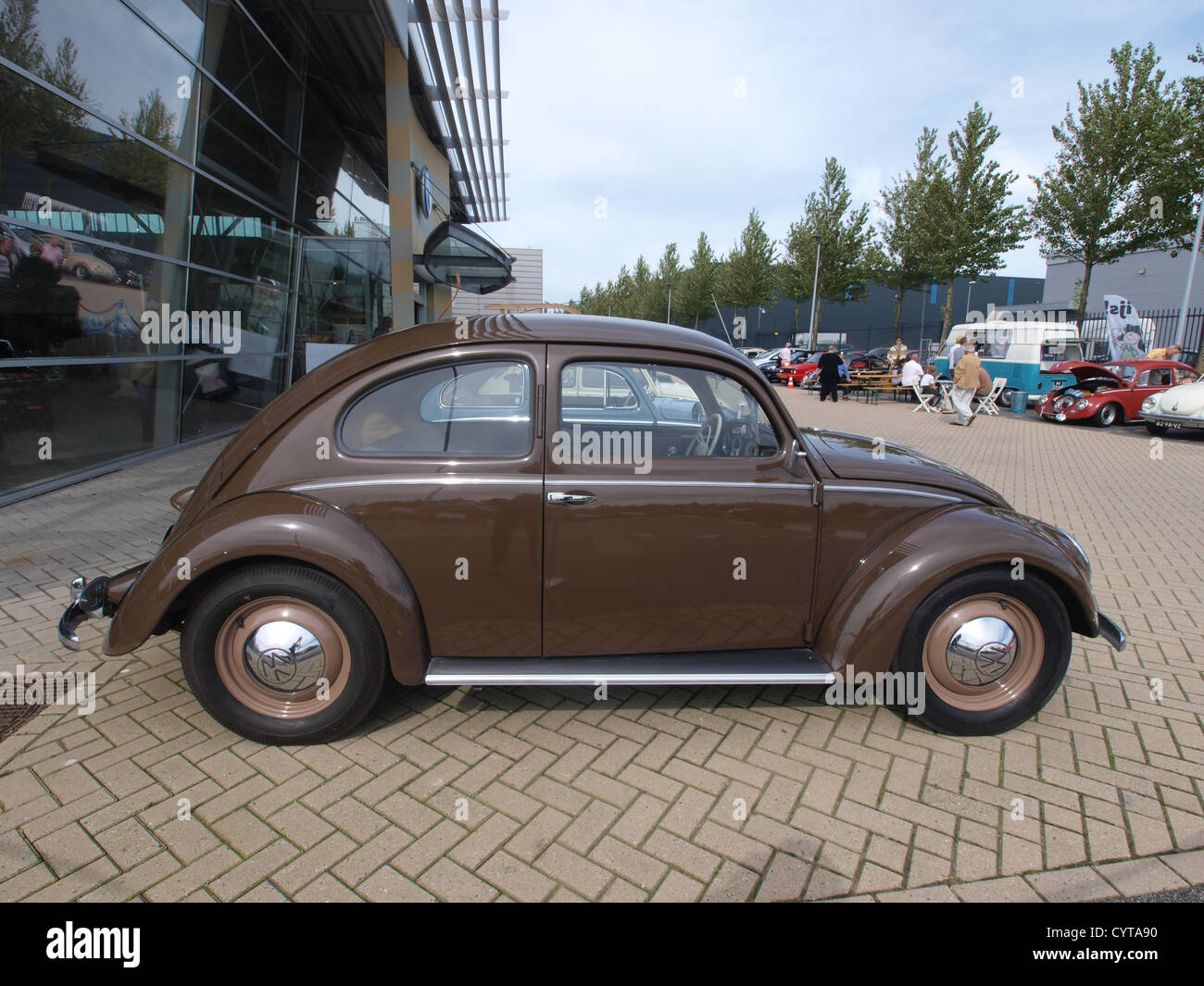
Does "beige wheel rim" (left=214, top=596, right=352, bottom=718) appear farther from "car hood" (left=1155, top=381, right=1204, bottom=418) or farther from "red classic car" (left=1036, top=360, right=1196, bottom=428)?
"red classic car" (left=1036, top=360, right=1196, bottom=428)

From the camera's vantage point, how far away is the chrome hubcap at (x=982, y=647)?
2.75 meters

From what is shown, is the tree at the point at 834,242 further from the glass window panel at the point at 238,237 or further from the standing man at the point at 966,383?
the glass window panel at the point at 238,237

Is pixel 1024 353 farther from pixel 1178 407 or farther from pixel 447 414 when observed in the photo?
pixel 447 414

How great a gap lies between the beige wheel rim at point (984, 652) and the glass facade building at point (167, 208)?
24.6 feet

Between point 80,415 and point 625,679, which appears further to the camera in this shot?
point 80,415

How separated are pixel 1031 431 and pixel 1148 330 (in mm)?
11385

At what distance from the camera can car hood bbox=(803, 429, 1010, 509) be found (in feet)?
9.36

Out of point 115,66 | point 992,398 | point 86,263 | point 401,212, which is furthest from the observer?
point 992,398

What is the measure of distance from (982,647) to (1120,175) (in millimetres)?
22302

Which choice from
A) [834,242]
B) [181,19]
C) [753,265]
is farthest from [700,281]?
[181,19]

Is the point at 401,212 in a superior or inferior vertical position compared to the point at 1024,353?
superior

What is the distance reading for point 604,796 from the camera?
245 centimetres
